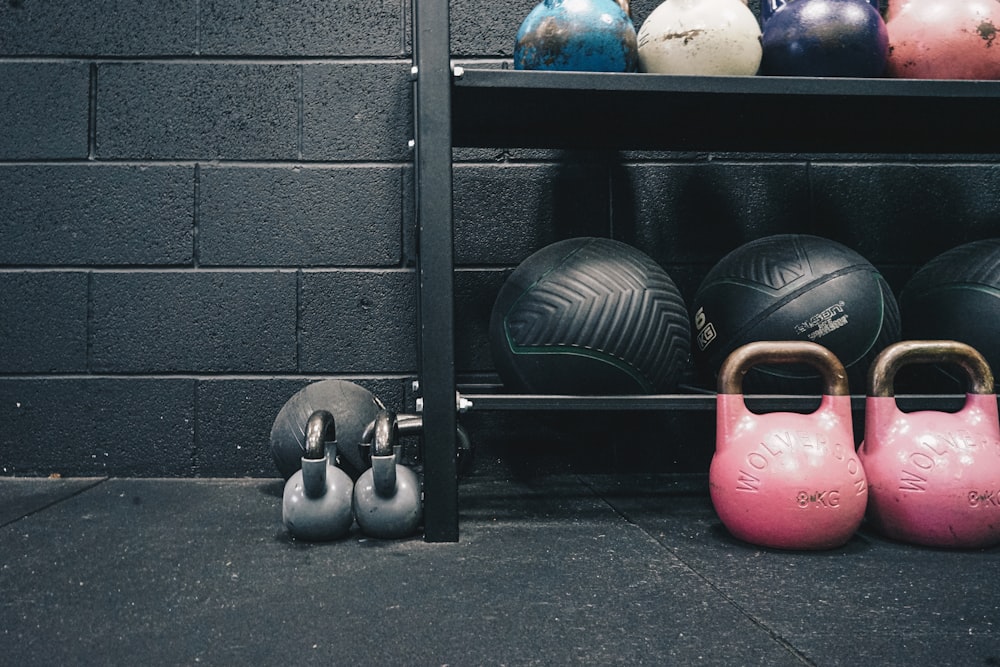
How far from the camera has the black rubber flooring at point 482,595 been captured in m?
0.87

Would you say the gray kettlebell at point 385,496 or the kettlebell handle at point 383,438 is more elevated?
the kettlebell handle at point 383,438

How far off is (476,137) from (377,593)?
3.94ft

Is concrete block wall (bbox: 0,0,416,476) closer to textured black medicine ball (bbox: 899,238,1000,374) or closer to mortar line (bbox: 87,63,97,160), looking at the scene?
mortar line (bbox: 87,63,97,160)

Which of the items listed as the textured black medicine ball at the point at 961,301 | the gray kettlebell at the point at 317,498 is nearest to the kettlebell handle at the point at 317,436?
the gray kettlebell at the point at 317,498

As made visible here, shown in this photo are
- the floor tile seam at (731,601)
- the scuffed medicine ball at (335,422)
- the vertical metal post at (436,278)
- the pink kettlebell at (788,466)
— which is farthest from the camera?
the scuffed medicine ball at (335,422)

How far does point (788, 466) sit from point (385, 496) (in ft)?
2.42

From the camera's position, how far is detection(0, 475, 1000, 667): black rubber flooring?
87 cm

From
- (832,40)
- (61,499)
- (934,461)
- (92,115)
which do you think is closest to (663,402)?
(934,461)

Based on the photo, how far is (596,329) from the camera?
1488 millimetres

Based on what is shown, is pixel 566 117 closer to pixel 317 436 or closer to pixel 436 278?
pixel 436 278

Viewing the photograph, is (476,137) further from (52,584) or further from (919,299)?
(52,584)

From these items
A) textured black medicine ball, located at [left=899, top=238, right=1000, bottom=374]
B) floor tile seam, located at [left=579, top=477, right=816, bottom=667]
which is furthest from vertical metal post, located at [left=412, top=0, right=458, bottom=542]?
textured black medicine ball, located at [left=899, top=238, right=1000, bottom=374]

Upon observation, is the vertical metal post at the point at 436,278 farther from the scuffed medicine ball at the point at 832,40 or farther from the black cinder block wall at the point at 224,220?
the scuffed medicine ball at the point at 832,40

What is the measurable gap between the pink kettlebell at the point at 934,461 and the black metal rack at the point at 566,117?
120mm
